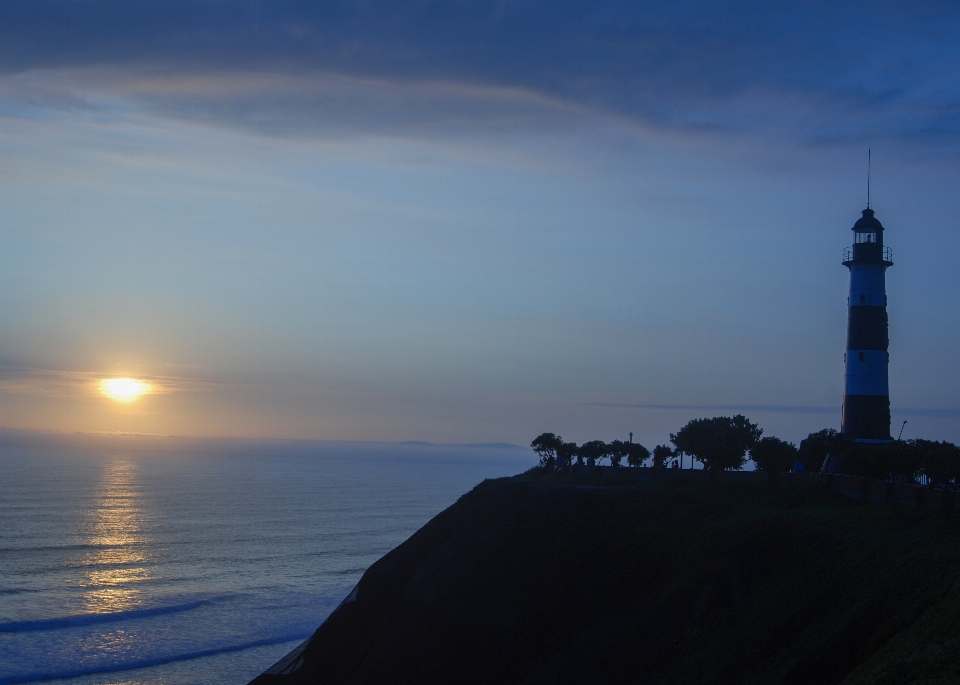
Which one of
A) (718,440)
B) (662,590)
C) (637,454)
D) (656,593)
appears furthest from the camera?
(637,454)

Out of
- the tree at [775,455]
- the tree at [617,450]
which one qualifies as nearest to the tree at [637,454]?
the tree at [617,450]

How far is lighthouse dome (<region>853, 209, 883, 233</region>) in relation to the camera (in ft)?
157

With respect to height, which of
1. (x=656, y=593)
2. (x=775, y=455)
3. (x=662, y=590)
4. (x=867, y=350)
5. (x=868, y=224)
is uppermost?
(x=868, y=224)

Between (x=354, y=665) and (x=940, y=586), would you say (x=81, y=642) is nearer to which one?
(x=354, y=665)

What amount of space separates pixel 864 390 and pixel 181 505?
116136 mm

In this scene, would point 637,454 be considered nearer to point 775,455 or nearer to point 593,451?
point 593,451

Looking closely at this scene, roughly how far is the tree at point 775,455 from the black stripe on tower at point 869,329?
21.8 feet

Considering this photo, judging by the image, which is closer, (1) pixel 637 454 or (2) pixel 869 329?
(2) pixel 869 329

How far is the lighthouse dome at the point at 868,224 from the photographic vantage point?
47.8 metres

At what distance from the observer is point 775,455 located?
46.7m

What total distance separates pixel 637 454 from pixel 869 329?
2102 cm

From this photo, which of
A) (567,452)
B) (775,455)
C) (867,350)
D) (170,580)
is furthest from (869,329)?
(170,580)

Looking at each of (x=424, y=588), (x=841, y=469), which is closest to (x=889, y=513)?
(x=841, y=469)

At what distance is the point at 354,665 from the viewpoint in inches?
1426
